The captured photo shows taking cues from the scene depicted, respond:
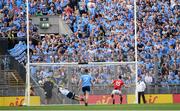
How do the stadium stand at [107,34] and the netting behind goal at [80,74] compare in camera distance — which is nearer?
the netting behind goal at [80,74]

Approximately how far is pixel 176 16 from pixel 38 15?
8696mm

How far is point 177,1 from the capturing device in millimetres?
45188

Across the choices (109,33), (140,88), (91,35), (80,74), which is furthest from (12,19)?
(140,88)

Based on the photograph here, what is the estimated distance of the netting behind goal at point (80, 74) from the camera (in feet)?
123

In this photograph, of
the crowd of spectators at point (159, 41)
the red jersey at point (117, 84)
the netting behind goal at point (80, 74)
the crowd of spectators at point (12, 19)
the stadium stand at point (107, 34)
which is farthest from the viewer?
the crowd of spectators at point (12, 19)

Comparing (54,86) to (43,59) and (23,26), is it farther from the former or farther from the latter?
(23,26)

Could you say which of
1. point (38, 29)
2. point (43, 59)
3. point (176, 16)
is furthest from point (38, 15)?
point (176, 16)

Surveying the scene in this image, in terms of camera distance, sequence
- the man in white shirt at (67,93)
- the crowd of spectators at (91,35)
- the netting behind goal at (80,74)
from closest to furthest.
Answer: the man in white shirt at (67,93) → the netting behind goal at (80,74) → the crowd of spectators at (91,35)

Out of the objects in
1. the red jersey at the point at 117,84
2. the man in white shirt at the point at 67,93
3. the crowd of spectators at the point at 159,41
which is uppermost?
the crowd of spectators at the point at 159,41

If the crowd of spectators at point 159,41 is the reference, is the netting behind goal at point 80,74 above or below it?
below

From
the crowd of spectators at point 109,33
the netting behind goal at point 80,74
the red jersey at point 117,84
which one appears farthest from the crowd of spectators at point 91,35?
the red jersey at point 117,84

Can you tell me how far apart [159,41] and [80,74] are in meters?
6.37

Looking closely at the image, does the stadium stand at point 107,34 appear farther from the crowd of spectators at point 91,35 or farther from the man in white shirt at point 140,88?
the man in white shirt at point 140,88

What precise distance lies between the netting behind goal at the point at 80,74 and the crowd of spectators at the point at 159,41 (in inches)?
63.8
